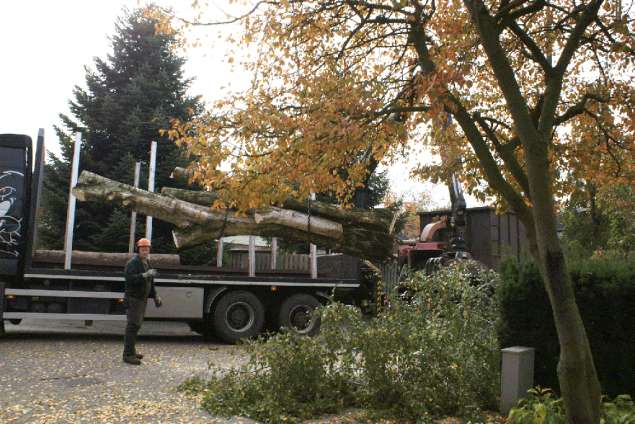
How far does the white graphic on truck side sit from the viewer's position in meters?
9.68

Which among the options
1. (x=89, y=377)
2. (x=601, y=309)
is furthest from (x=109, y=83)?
(x=601, y=309)

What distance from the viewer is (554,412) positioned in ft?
17.7

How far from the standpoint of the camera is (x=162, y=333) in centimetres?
1256

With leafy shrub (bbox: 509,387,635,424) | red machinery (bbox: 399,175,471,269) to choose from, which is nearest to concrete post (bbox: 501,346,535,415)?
leafy shrub (bbox: 509,387,635,424)

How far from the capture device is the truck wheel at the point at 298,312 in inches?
448

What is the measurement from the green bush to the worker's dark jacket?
7.98 feet

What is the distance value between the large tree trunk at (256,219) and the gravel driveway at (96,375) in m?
2.16

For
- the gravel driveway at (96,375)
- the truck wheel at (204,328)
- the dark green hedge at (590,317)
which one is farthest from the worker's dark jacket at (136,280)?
the dark green hedge at (590,317)

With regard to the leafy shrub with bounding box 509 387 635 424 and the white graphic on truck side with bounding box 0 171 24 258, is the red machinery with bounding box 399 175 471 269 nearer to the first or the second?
the leafy shrub with bounding box 509 387 635 424

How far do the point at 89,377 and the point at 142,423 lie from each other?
230 centimetres

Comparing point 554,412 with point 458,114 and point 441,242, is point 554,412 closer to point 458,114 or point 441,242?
point 458,114

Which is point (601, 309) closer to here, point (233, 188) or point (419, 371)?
point (419, 371)

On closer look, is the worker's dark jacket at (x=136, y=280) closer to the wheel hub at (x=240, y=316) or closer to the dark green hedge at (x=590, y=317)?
the wheel hub at (x=240, y=316)

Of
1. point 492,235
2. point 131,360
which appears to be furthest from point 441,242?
point 131,360
